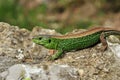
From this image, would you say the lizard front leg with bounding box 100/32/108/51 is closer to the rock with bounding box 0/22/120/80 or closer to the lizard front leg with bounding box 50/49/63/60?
the rock with bounding box 0/22/120/80

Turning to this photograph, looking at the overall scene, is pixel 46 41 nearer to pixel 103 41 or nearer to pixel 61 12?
pixel 103 41

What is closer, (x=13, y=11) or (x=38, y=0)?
(x=13, y=11)

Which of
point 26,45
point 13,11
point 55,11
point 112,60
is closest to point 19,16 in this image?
point 13,11

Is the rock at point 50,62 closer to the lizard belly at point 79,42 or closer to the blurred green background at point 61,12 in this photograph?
the lizard belly at point 79,42

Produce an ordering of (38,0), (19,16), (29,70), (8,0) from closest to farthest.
Answer: (29,70)
(19,16)
(8,0)
(38,0)

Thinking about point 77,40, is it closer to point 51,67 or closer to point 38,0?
point 51,67

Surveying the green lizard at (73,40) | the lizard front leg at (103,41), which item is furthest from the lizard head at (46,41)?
the lizard front leg at (103,41)

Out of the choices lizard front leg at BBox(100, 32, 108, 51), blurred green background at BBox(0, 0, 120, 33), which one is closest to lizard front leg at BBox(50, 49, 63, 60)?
lizard front leg at BBox(100, 32, 108, 51)
